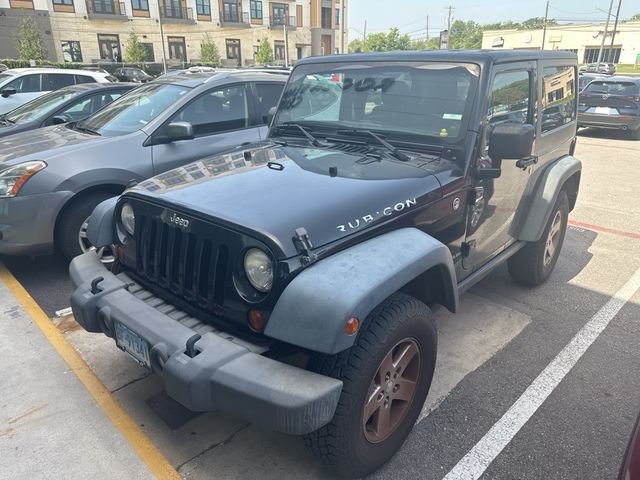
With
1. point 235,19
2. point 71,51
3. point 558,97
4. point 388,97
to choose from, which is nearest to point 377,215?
point 388,97

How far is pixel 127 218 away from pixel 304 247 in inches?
51.1

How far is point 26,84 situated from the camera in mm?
11016

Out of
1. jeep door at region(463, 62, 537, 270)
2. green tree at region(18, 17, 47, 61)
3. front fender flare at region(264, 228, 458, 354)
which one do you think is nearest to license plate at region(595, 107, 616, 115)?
jeep door at region(463, 62, 537, 270)

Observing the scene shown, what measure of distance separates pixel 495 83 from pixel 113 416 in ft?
10.1

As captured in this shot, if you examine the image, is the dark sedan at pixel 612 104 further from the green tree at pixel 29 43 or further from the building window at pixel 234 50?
the building window at pixel 234 50

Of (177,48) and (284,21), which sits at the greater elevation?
(284,21)

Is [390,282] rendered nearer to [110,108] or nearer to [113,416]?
[113,416]

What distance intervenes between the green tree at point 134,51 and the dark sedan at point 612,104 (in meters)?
39.1

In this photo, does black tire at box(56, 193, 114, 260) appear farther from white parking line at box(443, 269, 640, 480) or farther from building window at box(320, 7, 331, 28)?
building window at box(320, 7, 331, 28)

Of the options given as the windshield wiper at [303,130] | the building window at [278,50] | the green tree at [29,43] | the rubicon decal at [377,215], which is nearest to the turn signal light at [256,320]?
the rubicon decal at [377,215]

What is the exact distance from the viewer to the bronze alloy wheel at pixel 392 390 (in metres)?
2.32

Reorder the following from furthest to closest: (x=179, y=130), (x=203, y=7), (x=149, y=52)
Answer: (x=203, y=7)
(x=149, y=52)
(x=179, y=130)

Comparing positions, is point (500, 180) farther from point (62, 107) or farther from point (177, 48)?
point (177, 48)

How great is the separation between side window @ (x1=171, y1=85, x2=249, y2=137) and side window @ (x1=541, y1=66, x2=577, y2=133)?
3.13m
